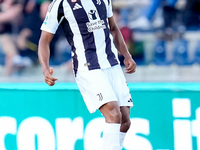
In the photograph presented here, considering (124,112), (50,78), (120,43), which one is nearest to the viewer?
(50,78)

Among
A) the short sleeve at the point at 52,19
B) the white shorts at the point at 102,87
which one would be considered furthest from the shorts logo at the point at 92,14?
the white shorts at the point at 102,87

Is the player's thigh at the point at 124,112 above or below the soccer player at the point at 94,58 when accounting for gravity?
below

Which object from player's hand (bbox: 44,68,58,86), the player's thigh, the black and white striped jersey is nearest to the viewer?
player's hand (bbox: 44,68,58,86)

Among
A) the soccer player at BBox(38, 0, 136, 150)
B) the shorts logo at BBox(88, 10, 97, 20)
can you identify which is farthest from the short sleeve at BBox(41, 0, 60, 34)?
the shorts logo at BBox(88, 10, 97, 20)

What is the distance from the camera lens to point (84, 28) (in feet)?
9.00

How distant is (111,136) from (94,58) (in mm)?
590

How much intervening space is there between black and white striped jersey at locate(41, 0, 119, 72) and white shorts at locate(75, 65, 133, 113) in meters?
0.06

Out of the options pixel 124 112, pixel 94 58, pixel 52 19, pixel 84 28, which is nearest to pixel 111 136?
pixel 124 112

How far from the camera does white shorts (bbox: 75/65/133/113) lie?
2.66 metres

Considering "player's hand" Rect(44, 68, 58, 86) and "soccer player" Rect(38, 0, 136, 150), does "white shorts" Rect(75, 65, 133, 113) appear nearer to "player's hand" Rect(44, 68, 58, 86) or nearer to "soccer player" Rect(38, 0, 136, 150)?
"soccer player" Rect(38, 0, 136, 150)

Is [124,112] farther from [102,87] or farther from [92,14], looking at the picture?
[92,14]

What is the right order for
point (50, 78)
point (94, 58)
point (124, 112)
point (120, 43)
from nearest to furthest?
point (50, 78), point (94, 58), point (124, 112), point (120, 43)

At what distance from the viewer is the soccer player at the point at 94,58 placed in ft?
8.71

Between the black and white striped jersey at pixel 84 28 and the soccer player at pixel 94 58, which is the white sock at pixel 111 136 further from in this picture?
the black and white striped jersey at pixel 84 28
